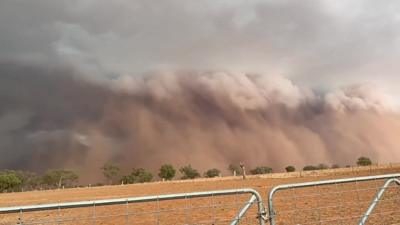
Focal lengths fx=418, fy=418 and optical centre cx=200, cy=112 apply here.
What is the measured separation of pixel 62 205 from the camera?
4.78 meters

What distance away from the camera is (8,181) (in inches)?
6526

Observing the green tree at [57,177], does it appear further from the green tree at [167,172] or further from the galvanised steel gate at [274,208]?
the galvanised steel gate at [274,208]

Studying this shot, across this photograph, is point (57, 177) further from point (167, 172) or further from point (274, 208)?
point (274, 208)

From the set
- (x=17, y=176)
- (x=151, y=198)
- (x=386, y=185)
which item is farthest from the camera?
(x=17, y=176)

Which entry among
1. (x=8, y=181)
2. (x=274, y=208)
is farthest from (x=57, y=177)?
(x=274, y=208)

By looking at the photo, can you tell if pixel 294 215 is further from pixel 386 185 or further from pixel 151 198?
pixel 151 198

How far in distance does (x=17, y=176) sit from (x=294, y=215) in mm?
183193

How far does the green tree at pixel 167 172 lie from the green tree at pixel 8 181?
202 feet

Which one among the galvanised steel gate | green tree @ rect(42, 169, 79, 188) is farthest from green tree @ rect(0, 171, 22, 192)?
the galvanised steel gate

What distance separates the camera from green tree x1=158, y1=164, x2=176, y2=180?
19598 cm

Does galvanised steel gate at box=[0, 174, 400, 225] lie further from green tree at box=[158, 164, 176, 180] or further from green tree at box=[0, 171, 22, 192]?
green tree at box=[158, 164, 176, 180]

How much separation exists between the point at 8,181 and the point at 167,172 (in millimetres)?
68021

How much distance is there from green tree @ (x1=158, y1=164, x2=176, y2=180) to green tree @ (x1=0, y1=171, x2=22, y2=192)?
202 ft

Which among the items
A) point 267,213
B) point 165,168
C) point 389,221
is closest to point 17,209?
point 267,213
